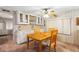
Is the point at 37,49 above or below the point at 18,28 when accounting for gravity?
below

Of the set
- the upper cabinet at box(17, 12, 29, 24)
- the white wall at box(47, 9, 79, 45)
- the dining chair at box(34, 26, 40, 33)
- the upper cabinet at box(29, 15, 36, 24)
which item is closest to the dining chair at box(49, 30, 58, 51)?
the white wall at box(47, 9, 79, 45)

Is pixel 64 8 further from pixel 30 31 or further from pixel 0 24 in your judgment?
pixel 0 24

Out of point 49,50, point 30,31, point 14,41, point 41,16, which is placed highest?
point 41,16

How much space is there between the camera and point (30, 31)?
2.57 metres

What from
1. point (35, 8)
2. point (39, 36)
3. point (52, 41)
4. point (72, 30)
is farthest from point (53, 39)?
point (35, 8)

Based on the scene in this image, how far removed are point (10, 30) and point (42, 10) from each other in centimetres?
61

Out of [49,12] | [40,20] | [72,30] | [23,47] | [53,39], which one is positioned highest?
[49,12]

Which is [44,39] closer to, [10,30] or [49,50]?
[49,50]

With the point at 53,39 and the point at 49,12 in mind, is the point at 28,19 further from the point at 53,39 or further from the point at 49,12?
the point at 53,39

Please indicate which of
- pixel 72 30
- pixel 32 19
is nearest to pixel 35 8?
pixel 32 19

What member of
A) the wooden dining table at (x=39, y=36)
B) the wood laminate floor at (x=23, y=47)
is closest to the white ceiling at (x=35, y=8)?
the wooden dining table at (x=39, y=36)

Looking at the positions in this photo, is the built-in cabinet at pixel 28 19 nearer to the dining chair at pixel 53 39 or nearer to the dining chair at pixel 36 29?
the dining chair at pixel 36 29

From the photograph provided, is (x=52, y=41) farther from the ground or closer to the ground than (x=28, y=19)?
closer to the ground
